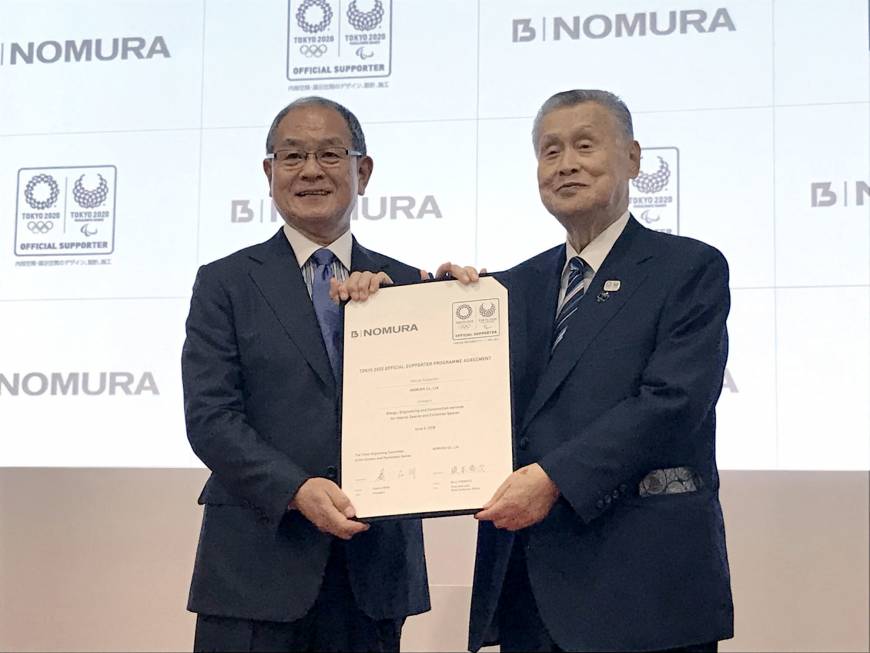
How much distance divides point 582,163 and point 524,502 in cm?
76

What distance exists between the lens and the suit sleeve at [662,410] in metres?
2.06

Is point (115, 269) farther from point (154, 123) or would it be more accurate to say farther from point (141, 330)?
point (154, 123)

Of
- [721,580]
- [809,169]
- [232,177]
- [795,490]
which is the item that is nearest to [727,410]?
[795,490]

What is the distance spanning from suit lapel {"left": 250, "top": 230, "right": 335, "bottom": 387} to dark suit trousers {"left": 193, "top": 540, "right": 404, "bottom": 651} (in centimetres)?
39

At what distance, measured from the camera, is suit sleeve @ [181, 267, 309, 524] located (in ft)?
7.09

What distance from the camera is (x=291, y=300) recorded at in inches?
93.3

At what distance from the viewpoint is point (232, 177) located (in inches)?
149

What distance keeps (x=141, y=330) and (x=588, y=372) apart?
2030 millimetres

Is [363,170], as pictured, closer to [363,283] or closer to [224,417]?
[363,283]

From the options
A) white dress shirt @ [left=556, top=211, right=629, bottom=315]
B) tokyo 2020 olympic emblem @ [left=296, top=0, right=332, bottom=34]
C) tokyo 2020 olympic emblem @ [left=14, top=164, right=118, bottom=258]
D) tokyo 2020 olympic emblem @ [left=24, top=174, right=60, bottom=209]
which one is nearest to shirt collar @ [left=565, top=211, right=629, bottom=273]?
white dress shirt @ [left=556, top=211, right=629, bottom=315]

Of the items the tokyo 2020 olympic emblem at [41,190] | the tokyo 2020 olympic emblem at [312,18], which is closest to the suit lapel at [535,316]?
the tokyo 2020 olympic emblem at [312,18]

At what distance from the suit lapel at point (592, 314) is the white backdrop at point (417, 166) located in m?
1.26

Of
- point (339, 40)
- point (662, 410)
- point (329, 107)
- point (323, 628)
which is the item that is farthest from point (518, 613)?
point (339, 40)

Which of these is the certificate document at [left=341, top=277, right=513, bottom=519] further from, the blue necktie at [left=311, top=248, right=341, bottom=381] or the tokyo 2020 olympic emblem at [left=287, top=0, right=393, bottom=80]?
the tokyo 2020 olympic emblem at [left=287, top=0, right=393, bottom=80]
